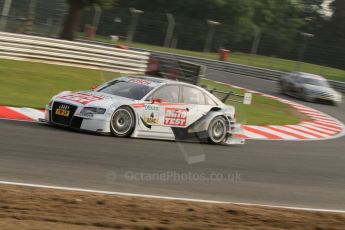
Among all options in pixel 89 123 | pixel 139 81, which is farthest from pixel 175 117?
pixel 89 123

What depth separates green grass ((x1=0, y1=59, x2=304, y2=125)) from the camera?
1584cm

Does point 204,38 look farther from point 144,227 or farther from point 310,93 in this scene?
point 144,227

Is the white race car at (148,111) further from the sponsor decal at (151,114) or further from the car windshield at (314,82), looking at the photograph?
the car windshield at (314,82)

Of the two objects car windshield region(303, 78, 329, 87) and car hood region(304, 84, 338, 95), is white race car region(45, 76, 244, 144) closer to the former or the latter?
car hood region(304, 84, 338, 95)

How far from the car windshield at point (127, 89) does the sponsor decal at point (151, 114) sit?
26 cm

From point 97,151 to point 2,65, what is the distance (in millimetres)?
11015

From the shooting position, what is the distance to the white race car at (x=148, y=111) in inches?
456

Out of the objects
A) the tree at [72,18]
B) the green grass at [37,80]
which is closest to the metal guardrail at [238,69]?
the tree at [72,18]

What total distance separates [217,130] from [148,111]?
177 cm

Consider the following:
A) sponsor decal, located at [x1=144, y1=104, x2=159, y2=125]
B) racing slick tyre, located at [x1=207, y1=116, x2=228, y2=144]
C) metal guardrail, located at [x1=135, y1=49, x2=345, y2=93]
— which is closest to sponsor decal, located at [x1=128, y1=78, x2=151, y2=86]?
sponsor decal, located at [x1=144, y1=104, x2=159, y2=125]

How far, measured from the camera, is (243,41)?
121ft

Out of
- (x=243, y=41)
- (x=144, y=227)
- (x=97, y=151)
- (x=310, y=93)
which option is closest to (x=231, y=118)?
(x=97, y=151)

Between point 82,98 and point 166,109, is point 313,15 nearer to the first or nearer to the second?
point 166,109

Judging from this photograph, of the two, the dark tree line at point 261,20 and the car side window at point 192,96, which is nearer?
the car side window at point 192,96
